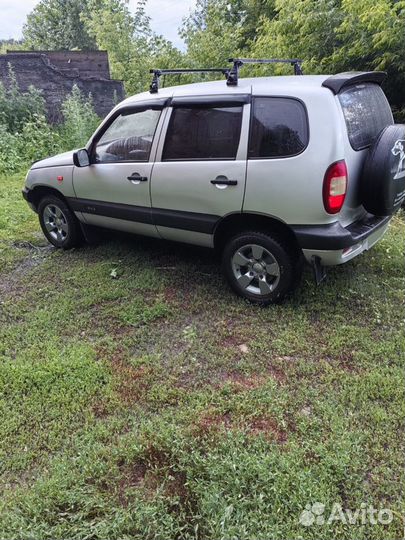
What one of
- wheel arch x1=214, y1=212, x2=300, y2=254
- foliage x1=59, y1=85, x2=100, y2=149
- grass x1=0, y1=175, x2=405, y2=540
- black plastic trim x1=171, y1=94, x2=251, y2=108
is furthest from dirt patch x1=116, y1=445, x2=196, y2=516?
foliage x1=59, y1=85, x2=100, y2=149

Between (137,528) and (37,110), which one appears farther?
(37,110)

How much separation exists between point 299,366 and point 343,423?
54 centimetres

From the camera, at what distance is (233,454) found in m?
2.11

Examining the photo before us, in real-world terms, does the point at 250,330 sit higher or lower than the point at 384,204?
lower

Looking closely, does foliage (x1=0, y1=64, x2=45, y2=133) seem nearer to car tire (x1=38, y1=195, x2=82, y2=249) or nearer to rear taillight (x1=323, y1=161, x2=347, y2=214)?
car tire (x1=38, y1=195, x2=82, y2=249)

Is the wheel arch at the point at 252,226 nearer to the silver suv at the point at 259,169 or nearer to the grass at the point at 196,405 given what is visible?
the silver suv at the point at 259,169

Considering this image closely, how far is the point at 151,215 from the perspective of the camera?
12.7ft

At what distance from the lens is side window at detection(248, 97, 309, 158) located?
2.92 metres

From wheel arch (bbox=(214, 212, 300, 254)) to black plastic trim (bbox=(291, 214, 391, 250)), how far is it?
0.11m

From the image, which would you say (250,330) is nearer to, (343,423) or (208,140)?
(343,423)

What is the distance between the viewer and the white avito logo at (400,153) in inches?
119

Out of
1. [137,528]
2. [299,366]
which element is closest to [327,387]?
[299,366]

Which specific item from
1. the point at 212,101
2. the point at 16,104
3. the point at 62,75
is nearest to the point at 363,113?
the point at 212,101

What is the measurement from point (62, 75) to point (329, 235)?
398 inches
